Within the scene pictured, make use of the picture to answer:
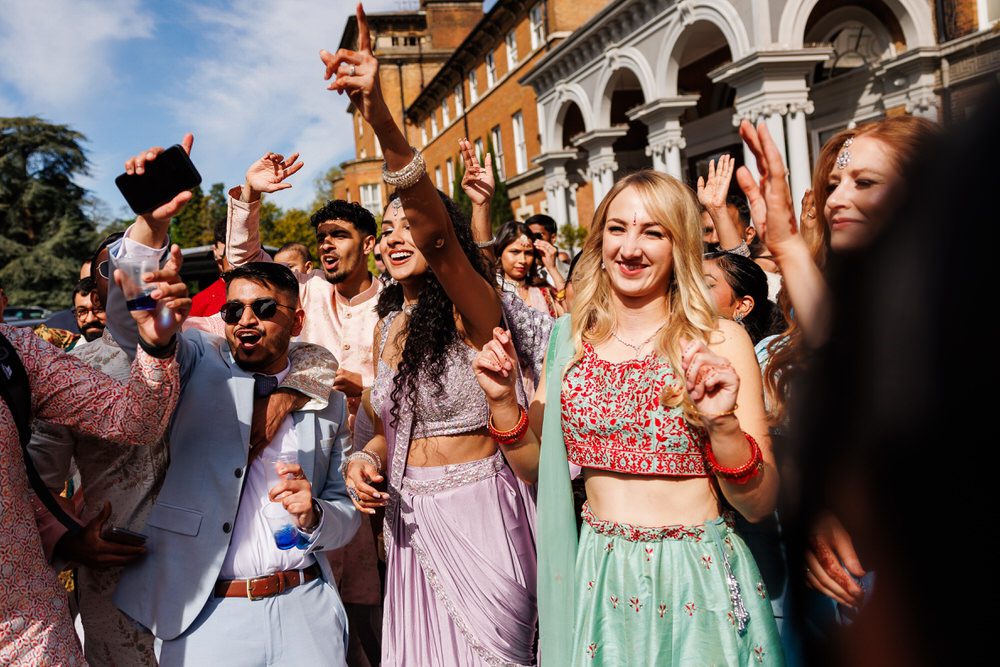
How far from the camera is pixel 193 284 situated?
1014 cm

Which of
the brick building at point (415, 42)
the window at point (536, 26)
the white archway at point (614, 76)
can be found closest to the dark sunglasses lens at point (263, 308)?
the white archway at point (614, 76)

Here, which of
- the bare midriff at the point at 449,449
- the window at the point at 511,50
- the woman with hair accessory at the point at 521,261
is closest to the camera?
the bare midriff at the point at 449,449

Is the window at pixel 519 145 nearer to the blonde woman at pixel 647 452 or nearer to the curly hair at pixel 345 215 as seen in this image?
the curly hair at pixel 345 215

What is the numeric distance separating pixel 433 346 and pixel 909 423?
253 centimetres

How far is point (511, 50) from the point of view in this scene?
95.9 feet

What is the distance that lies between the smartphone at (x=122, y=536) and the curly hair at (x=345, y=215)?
8.77 feet

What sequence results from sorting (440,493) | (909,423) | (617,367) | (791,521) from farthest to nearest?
(440,493)
(617,367)
(791,521)
(909,423)

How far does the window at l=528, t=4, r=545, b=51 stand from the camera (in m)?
26.0

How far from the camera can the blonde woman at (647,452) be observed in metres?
2.21

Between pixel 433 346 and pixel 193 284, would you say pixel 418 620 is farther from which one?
pixel 193 284

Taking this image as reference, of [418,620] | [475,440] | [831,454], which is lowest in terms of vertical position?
[418,620]

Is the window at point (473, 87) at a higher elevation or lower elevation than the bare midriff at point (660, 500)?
higher

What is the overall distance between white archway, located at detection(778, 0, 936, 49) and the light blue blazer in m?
12.4

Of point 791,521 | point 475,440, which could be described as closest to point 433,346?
point 475,440
